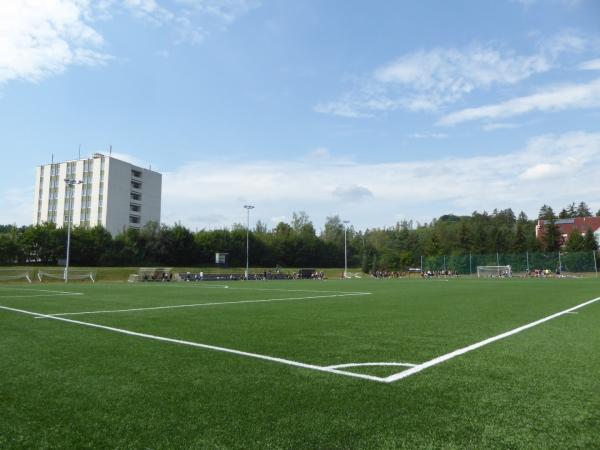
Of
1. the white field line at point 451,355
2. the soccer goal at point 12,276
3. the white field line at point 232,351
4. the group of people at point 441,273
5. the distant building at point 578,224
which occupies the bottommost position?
the soccer goal at point 12,276

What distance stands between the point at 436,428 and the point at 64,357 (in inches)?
177

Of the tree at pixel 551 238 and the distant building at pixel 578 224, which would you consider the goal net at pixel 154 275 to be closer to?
the tree at pixel 551 238

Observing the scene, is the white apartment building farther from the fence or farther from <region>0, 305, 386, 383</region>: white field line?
<region>0, 305, 386, 383</region>: white field line

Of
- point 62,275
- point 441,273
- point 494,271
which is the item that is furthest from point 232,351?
point 441,273

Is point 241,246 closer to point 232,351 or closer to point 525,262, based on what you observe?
point 525,262

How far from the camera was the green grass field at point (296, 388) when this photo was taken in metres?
2.99

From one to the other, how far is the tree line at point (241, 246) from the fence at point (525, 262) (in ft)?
57.2

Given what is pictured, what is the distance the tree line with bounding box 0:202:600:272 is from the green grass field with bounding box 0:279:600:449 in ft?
209

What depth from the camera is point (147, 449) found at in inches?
110

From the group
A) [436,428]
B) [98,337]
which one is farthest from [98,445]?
[98,337]

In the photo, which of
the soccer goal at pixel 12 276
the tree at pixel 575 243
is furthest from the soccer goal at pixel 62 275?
the tree at pixel 575 243

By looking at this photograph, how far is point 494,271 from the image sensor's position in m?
57.2

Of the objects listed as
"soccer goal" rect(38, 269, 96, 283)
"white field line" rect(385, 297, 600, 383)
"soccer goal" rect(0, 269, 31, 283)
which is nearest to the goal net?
"soccer goal" rect(38, 269, 96, 283)

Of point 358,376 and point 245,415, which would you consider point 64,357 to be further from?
point 358,376
